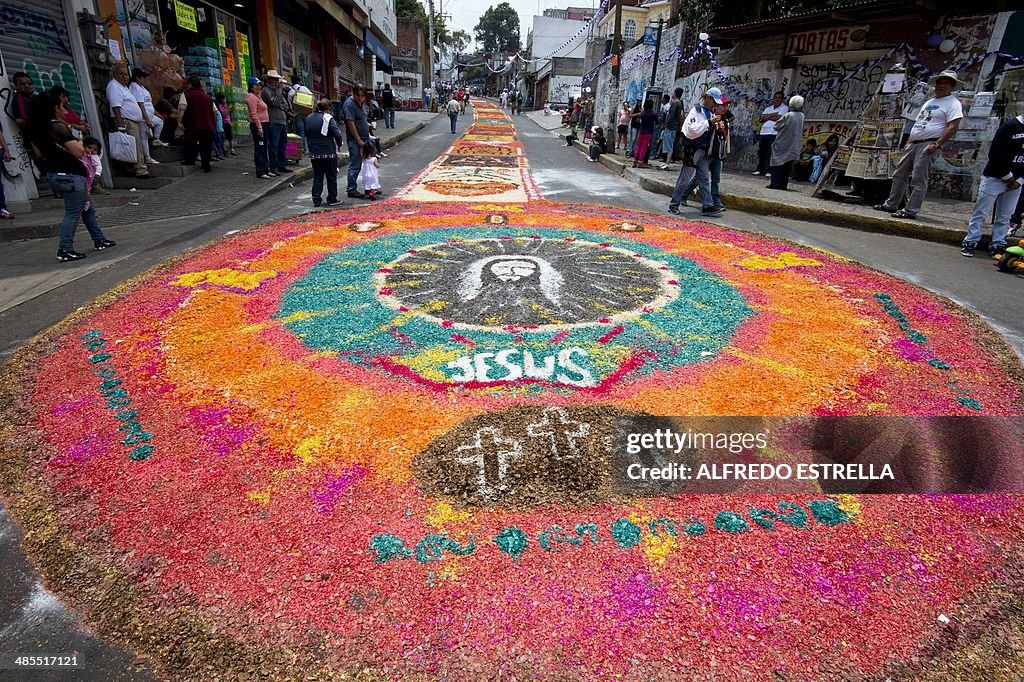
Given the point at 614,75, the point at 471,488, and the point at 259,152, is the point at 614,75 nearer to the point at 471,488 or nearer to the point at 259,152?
the point at 259,152

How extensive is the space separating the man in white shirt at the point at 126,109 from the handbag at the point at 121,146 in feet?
0.36

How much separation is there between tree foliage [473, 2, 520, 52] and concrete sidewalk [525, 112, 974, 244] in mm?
97982

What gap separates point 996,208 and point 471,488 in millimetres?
7275

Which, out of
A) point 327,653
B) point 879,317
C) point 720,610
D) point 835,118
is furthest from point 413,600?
point 835,118

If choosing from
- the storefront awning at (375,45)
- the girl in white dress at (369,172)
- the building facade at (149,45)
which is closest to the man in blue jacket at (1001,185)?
the girl in white dress at (369,172)

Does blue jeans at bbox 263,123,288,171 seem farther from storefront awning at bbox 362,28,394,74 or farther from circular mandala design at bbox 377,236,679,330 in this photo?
storefront awning at bbox 362,28,394,74

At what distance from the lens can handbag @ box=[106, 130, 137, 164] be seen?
28.4ft

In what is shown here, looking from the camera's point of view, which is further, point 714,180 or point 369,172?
point 369,172

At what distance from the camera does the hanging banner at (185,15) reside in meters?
10.7

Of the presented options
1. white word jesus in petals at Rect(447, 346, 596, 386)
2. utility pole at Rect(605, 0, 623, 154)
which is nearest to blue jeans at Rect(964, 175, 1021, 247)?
white word jesus in petals at Rect(447, 346, 596, 386)

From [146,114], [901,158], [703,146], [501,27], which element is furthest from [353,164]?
[501,27]

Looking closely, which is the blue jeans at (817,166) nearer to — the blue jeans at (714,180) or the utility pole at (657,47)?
the blue jeans at (714,180)

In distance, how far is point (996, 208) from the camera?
20.5ft

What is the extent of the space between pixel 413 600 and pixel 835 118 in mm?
13306
